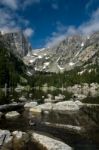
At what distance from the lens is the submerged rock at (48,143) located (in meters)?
29.1

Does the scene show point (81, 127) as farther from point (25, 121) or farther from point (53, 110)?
point (53, 110)

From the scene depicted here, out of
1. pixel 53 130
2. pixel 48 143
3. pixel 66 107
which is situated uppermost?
pixel 66 107

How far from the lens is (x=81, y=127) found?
40.8m

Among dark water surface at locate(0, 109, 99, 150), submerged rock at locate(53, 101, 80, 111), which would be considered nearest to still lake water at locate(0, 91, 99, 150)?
dark water surface at locate(0, 109, 99, 150)

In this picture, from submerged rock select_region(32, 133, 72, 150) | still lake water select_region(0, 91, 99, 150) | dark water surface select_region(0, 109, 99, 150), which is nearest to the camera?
submerged rock select_region(32, 133, 72, 150)

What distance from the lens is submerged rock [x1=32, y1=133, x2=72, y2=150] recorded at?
95.3 feet

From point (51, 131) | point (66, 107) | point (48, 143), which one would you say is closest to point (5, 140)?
point (48, 143)

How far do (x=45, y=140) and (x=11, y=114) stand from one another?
20.0 m

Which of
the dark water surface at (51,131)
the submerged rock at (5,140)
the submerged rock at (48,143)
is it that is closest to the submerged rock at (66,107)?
the dark water surface at (51,131)

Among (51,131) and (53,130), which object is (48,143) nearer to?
(51,131)

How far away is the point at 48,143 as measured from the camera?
30797 mm

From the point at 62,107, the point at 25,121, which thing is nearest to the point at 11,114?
the point at 25,121

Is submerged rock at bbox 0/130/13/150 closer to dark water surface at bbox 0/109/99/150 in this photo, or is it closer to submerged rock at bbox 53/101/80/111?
dark water surface at bbox 0/109/99/150

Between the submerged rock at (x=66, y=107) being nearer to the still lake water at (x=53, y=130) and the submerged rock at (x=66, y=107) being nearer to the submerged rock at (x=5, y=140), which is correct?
the still lake water at (x=53, y=130)
